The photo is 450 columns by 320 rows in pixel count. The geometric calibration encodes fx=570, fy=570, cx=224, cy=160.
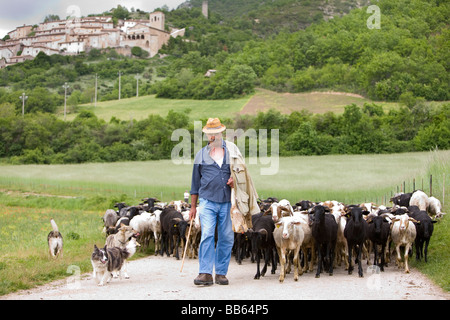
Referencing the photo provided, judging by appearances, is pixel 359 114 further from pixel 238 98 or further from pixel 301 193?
pixel 238 98

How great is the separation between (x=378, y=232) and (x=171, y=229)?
5476mm

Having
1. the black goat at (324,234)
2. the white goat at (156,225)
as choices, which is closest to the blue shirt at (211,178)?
the black goat at (324,234)

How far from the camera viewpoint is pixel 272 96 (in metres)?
98.1

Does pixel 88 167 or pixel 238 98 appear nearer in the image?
pixel 88 167

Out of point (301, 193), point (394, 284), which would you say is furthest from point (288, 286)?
point (301, 193)

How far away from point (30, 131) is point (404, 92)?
54.4 m

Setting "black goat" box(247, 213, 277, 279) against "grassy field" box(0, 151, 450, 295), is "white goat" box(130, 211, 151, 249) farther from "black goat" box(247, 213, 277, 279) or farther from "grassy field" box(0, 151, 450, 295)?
"black goat" box(247, 213, 277, 279)

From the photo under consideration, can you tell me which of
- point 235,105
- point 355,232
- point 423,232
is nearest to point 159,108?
point 235,105

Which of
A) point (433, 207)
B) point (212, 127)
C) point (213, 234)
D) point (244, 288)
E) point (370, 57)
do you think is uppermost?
point (370, 57)

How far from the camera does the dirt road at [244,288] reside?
9.31 m

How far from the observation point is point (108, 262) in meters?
10.8

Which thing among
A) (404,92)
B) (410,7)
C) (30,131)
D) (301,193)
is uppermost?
(410,7)

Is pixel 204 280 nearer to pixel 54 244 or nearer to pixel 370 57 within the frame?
pixel 54 244

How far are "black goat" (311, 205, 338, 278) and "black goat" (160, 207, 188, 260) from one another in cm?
386
